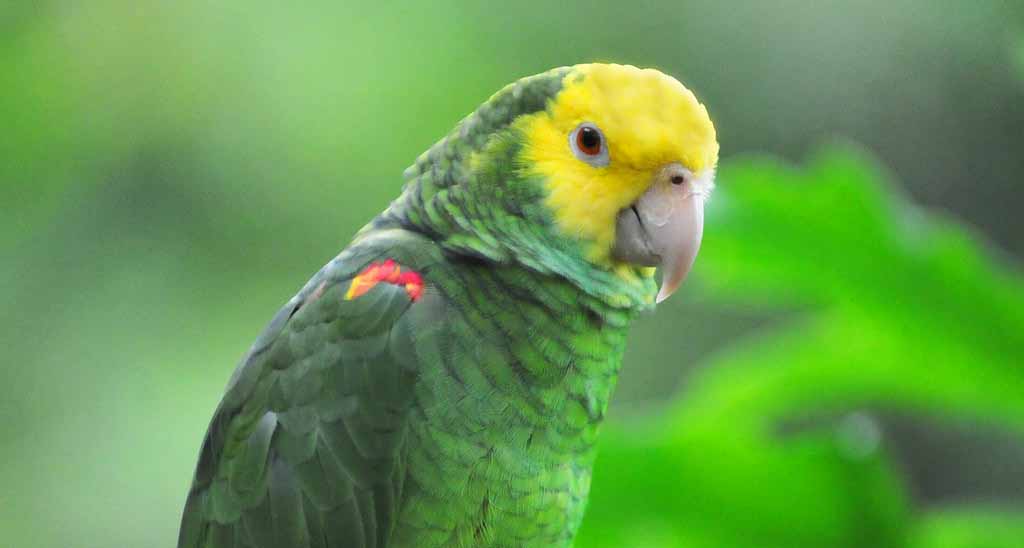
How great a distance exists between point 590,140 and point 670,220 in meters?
0.13

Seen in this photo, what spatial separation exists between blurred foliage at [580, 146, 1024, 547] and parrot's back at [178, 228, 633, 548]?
1.14 feet

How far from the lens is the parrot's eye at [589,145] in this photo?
1.15 metres

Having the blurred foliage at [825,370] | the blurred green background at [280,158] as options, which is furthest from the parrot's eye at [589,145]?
the blurred green background at [280,158]

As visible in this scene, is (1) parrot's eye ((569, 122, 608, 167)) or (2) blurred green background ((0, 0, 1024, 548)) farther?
(2) blurred green background ((0, 0, 1024, 548))

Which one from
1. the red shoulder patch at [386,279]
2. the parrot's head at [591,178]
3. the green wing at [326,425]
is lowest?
the green wing at [326,425]

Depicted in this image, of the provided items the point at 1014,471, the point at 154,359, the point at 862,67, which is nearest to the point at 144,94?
the point at 154,359

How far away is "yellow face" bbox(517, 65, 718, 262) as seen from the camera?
3.72 feet

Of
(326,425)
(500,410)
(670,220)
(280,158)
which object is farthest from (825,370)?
(280,158)

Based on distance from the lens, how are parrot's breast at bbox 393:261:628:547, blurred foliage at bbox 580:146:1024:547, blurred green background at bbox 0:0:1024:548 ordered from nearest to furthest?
parrot's breast at bbox 393:261:628:547
blurred foliage at bbox 580:146:1024:547
blurred green background at bbox 0:0:1024:548

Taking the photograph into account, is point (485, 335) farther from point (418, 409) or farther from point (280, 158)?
point (280, 158)

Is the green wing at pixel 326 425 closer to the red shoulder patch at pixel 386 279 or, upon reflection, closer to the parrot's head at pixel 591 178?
the red shoulder patch at pixel 386 279

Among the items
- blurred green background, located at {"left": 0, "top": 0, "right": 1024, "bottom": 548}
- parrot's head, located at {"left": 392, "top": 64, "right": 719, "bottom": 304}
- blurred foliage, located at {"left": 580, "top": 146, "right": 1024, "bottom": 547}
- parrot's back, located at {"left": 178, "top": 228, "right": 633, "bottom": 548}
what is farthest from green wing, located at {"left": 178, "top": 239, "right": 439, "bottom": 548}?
blurred green background, located at {"left": 0, "top": 0, "right": 1024, "bottom": 548}

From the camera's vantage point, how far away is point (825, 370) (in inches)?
61.0

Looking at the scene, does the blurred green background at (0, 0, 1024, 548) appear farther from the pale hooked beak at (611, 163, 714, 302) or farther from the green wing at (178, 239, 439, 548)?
the green wing at (178, 239, 439, 548)
